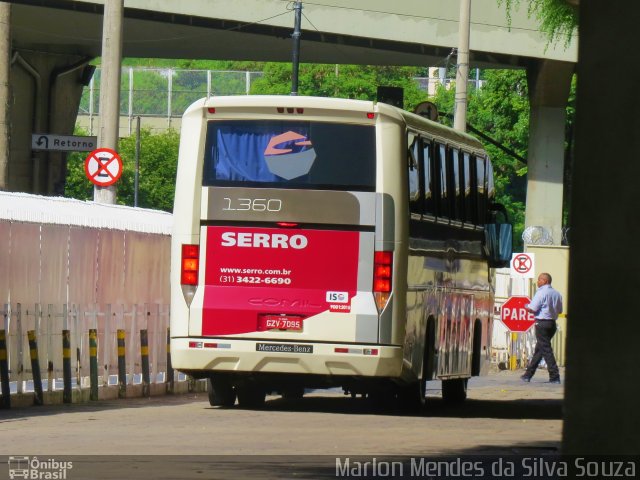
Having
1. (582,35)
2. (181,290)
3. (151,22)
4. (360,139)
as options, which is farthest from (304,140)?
(151,22)

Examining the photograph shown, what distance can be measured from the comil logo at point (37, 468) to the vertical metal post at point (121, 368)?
8.71m

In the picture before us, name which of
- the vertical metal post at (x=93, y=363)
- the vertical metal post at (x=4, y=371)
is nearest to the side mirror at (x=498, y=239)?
the vertical metal post at (x=93, y=363)

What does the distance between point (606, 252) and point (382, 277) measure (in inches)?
477

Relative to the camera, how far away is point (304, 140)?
59.3 feet

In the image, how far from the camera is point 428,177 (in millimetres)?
19312

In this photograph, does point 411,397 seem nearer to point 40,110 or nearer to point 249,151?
point 249,151

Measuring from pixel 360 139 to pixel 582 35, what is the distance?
478 inches

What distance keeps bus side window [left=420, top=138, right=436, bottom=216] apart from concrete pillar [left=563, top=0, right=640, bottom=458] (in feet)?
→ 43.4

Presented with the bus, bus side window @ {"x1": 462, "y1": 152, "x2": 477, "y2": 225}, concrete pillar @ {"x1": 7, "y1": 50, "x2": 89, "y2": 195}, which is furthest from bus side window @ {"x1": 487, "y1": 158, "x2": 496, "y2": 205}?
concrete pillar @ {"x1": 7, "y1": 50, "x2": 89, "y2": 195}

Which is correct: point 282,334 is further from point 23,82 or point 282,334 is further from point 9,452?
point 23,82

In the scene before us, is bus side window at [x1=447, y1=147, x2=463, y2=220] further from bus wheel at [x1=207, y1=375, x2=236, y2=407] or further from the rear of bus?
bus wheel at [x1=207, y1=375, x2=236, y2=407]

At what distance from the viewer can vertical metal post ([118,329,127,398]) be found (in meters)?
20.7

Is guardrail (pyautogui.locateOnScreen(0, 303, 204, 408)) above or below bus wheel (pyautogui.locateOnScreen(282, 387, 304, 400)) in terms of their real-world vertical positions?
above

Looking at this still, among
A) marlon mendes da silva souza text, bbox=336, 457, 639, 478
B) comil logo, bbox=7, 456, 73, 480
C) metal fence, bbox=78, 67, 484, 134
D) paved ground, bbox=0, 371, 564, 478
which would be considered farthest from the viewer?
metal fence, bbox=78, 67, 484, 134
